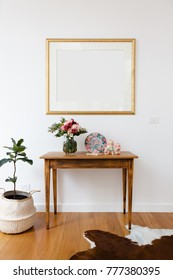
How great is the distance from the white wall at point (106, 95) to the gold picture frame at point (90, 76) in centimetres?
8

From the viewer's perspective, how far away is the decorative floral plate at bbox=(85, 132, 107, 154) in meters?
2.55

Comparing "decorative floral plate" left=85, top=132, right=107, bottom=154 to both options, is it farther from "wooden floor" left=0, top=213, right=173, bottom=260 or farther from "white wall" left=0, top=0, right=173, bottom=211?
"wooden floor" left=0, top=213, right=173, bottom=260

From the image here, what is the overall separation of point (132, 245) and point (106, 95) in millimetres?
1637

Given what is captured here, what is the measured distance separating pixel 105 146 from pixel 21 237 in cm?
128

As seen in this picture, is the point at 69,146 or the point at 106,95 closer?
the point at 69,146

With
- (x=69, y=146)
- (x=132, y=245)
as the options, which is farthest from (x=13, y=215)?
(x=132, y=245)

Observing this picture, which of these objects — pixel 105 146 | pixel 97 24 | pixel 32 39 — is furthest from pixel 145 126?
pixel 32 39

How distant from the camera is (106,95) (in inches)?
105

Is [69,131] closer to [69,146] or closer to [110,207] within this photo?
[69,146]

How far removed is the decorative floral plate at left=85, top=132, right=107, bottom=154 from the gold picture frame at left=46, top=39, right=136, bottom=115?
0.31 meters

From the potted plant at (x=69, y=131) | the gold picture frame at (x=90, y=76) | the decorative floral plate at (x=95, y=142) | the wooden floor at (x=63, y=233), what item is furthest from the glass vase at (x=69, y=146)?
the wooden floor at (x=63, y=233)

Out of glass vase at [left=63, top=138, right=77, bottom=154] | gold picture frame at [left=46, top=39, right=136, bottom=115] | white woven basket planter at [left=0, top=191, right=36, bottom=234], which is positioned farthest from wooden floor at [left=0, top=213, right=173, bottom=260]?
gold picture frame at [left=46, top=39, right=136, bottom=115]

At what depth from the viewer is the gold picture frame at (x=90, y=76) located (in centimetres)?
264

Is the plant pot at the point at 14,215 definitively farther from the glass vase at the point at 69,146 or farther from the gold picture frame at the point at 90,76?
the gold picture frame at the point at 90,76
